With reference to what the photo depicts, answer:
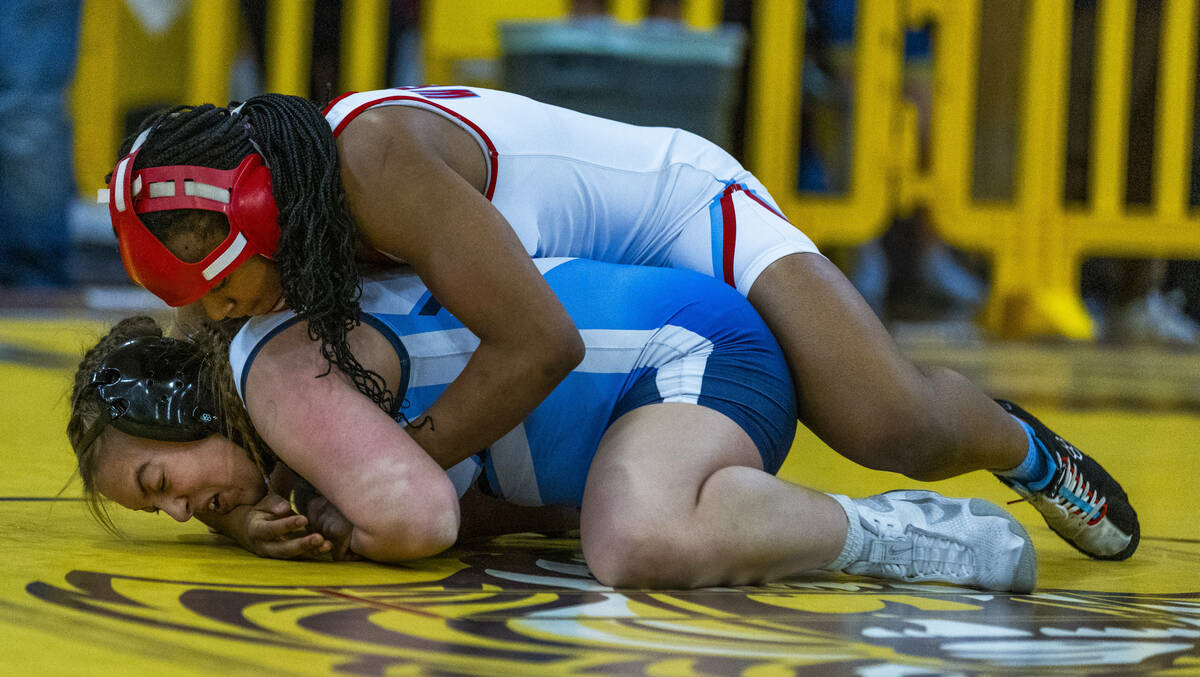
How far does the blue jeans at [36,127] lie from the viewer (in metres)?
6.91

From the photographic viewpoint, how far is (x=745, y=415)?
2248 millimetres

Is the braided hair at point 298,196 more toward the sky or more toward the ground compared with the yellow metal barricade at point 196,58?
more toward the ground

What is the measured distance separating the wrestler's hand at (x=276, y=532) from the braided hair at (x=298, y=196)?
21cm

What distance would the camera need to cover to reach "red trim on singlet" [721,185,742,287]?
2.52 meters

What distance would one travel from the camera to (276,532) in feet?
7.13

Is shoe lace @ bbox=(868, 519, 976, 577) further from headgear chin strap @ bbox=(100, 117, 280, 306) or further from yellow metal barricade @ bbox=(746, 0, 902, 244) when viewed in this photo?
yellow metal barricade @ bbox=(746, 0, 902, 244)

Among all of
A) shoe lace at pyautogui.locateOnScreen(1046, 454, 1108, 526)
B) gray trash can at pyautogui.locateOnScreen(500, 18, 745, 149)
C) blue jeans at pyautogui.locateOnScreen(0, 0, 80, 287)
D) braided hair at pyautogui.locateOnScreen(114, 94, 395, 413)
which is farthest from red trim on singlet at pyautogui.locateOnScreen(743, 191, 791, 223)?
blue jeans at pyautogui.locateOnScreen(0, 0, 80, 287)

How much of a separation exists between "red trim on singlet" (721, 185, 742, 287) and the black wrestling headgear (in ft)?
2.73

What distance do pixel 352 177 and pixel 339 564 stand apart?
532 mm

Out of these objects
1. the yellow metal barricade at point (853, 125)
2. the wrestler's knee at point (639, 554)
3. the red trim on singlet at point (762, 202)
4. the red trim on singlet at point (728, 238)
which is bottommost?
the wrestler's knee at point (639, 554)

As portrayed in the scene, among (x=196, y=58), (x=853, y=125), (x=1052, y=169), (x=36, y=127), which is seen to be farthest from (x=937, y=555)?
Answer: (x=196, y=58)

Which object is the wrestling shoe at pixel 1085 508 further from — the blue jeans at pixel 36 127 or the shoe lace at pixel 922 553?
the blue jeans at pixel 36 127

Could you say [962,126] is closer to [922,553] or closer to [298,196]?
[922,553]

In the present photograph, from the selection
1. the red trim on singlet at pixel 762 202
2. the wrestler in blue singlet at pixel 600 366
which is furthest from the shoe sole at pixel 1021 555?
the red trim on singlet at pixel 762 202
